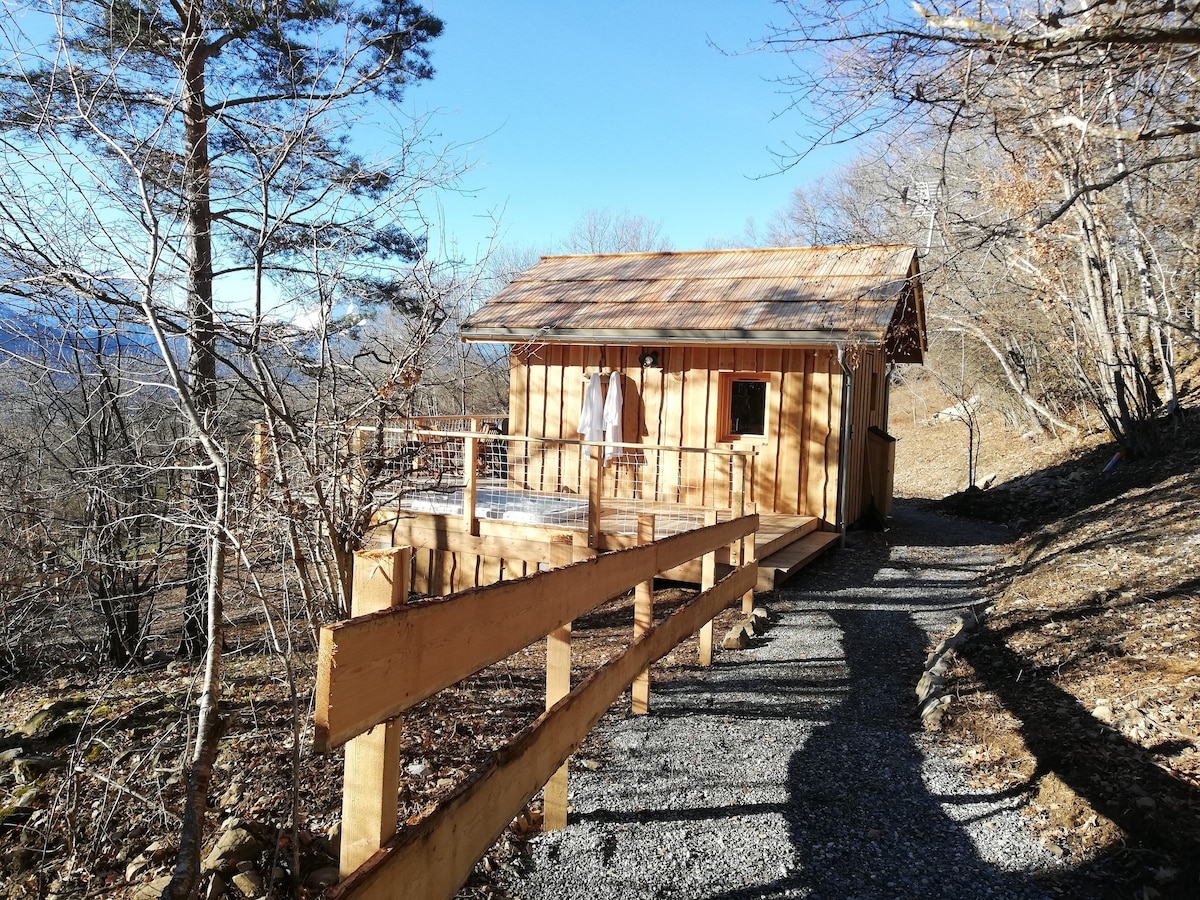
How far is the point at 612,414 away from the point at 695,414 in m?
1.17

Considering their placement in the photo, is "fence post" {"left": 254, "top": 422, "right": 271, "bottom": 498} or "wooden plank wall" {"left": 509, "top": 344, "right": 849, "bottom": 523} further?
"wooden plank wall" {"left": 509, "top": 344, "right": 849, "bottom": 523}

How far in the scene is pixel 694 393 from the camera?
11.1 metres

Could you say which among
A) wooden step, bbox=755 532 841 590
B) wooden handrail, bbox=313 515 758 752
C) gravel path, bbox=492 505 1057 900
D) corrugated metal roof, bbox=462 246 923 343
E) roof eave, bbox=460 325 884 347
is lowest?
gravel path, bbox=492 505 1057 900

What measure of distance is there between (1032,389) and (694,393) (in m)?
13.3

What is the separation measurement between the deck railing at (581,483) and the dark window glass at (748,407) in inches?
Answer: 25.6

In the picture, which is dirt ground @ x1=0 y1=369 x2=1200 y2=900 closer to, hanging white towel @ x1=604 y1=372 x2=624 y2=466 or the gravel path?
the gravel path

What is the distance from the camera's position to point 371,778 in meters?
1.58

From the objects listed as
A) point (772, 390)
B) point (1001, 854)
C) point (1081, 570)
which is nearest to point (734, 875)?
point (1001, 854)

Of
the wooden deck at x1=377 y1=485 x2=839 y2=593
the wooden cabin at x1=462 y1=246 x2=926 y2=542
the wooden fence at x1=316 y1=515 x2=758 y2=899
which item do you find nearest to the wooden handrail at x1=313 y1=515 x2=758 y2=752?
the wooden fence at x1=316 y1=515 x2=758 y2=899

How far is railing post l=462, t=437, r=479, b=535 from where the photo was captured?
856 cm

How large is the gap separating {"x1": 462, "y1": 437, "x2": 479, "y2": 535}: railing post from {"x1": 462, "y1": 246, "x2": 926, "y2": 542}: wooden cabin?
7.92 feet

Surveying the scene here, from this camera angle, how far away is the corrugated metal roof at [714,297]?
9.90 metres

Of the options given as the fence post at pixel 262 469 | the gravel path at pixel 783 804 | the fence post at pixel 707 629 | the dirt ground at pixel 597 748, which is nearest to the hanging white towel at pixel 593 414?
the dirt ground at pixel 597 748

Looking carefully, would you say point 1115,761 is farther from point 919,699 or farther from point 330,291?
point 330,291
